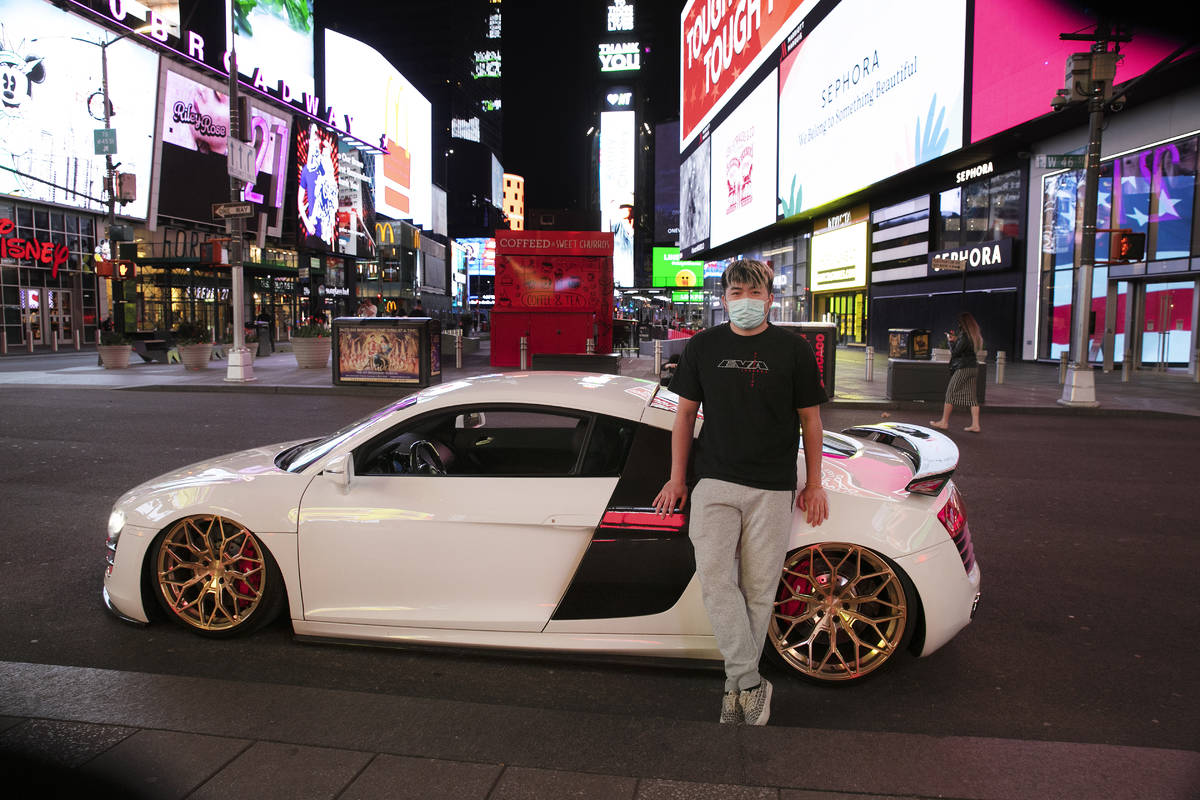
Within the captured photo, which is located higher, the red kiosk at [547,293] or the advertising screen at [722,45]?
the advertising screen at [722,45]

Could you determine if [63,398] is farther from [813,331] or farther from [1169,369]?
[1169,369]

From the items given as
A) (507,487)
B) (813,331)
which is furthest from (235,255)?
(507,487)

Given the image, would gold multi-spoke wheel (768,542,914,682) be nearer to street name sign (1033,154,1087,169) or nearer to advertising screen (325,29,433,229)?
street name sign (1033,154,1087,169)

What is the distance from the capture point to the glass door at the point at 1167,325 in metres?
21.3

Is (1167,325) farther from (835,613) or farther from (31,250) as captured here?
(31,250)

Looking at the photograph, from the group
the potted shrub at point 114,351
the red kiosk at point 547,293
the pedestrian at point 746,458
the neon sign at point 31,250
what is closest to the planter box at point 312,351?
the red kiosk at point 547,293

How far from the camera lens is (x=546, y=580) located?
3.55 m

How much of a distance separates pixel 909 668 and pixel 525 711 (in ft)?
6.13

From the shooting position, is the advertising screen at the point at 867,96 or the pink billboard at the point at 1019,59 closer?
the pink billboard at the point at 1019,59

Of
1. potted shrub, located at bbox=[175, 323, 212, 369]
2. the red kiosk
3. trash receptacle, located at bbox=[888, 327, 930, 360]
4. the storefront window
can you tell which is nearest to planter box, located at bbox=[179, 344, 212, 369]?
potted shrub, located at bbox=[175, 323, 212, 369]

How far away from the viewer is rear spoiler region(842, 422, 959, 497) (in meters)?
3.57

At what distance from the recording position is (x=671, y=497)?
326 cm

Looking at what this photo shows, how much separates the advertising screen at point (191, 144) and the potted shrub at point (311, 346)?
70.0ft

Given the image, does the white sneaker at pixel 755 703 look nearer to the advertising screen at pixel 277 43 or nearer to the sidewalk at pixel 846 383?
the sidewalk at pixel 846 383
